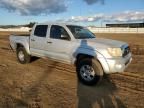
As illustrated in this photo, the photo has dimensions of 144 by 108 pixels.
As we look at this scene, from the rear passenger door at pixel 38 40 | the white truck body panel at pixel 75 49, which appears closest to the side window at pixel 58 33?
the white truck body panel at pixel 75 49

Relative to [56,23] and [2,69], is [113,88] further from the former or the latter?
[2,69]

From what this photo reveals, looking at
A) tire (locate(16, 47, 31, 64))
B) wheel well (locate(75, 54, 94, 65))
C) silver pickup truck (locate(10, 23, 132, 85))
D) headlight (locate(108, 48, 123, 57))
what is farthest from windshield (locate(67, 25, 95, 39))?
tire (locate(16, 47, 31, 64))

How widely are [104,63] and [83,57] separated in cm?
87

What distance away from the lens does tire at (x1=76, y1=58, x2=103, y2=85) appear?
728cm

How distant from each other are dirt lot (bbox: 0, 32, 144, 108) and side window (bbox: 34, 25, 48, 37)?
150cm

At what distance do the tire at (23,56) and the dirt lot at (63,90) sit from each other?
0.75 metres

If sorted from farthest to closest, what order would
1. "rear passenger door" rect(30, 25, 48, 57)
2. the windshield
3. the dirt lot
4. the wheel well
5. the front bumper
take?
"rear passenger door" rect(30, 25, 48, 57), the windshield, the wheel well, the front bumper, the dirt lot

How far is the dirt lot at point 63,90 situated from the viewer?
5.96 meters

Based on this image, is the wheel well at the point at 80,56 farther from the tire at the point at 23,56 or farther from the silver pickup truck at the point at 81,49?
the tire at the point at 23,56

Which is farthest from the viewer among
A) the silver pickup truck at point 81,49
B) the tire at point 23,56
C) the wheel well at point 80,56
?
the tire at point 23,56

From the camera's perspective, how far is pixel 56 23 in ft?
29.5

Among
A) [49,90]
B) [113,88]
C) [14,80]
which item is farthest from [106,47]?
[14,80]

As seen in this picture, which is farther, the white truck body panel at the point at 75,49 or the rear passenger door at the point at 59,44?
the rear passenger door at the point at 59,44

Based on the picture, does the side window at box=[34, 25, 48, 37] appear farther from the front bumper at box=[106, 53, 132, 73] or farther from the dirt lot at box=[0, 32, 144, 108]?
the front bumper at box=[106, 53, 132, 73]
